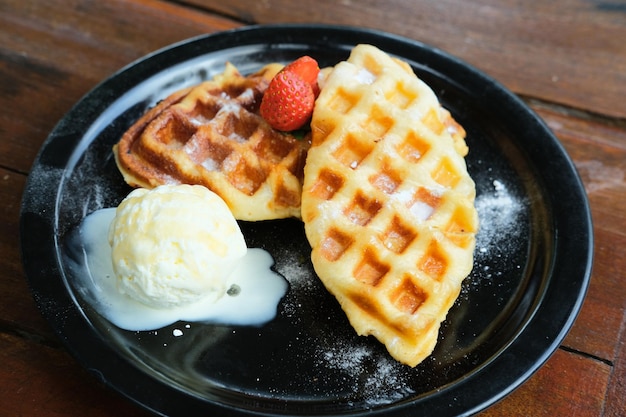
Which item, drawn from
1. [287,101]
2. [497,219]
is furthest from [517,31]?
[287,101]

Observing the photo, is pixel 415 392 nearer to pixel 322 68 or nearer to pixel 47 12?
pixel 322 68

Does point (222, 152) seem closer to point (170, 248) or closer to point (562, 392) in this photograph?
point (170, 248)

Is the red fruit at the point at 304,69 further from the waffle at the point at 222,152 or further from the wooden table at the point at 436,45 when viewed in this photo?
the wooden table at the point at 436,45

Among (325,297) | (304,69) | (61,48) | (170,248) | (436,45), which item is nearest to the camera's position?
(170,248)

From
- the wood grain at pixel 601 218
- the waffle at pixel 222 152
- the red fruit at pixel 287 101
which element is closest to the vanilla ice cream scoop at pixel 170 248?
the waffle at pixel 222 152

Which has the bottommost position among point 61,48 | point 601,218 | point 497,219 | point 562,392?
point 562,392

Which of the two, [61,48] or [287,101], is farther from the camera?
[61,48]
